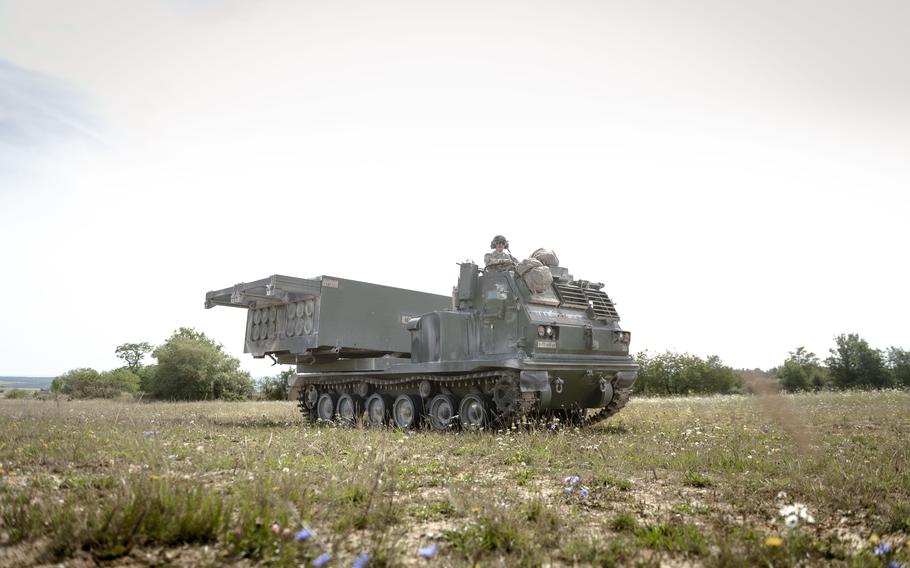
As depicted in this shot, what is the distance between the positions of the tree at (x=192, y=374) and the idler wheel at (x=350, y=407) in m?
30.0

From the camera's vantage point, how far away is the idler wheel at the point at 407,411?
43.1ft

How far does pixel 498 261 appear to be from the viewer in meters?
12.4

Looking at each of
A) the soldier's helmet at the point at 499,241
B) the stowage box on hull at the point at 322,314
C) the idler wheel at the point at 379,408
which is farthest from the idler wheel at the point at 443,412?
the soldier's helmet at the point at 499,241

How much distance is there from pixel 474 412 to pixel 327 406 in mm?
5740

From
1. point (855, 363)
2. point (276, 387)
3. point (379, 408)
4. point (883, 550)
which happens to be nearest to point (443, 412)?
point (379, 408)

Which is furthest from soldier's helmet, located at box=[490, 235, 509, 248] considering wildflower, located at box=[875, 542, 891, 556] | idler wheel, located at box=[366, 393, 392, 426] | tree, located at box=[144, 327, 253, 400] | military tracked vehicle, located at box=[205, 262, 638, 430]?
tree, located at box=[144, 327, 253, 400]

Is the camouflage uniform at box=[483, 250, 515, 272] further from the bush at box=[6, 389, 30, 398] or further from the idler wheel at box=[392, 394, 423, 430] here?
the bush at box=[6, 389, 30, 398]

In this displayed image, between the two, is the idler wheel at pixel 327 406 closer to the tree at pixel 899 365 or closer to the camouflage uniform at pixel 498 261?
the camouflage uniform at pixel 498 261

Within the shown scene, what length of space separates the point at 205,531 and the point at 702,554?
3.03 meters

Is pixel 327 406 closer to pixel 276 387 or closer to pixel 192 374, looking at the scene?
pixel 276 387

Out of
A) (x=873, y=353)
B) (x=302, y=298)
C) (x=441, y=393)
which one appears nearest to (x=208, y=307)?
(x=302, y=298)

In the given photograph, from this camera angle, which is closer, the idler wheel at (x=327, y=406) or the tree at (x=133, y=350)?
the idler wheel at (x=327, y=406)

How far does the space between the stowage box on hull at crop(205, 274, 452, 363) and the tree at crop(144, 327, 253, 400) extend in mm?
28967

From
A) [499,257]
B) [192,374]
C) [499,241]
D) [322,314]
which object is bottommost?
[192,374]
